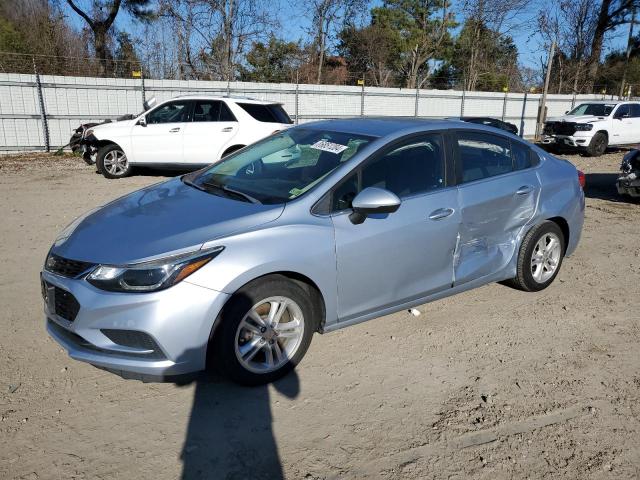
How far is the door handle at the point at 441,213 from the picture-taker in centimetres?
385

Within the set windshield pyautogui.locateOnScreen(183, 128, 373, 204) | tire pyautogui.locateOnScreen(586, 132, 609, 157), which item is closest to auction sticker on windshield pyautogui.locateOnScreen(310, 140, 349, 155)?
windshield pyautogui.locateOnScreen(183, 128, 373, 204)

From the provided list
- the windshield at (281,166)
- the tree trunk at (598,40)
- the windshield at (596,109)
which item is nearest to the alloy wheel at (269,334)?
the windshield at (281,166)

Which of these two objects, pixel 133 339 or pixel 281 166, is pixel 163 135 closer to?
pixel 281 166

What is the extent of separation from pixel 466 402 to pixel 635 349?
5.31 feet

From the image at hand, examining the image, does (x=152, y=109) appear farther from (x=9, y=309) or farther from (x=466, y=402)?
(x=466, y=402)

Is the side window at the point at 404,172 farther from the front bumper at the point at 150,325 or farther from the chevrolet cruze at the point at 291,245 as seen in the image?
the front bumper at the point at 150,325

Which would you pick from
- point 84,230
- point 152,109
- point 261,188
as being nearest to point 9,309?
point 84,230

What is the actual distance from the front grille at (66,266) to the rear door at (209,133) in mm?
7523

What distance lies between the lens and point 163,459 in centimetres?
268

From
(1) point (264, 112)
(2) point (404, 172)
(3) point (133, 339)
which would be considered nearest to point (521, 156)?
(2) point (404, 172)

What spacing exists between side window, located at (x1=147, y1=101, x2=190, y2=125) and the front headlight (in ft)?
27.8

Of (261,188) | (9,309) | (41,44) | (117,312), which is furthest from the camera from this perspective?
(41,44)

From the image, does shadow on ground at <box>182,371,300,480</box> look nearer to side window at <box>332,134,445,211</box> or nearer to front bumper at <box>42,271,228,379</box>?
front bumper at <box>42,271,228,379</box>

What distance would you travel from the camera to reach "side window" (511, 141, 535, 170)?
4.65m
